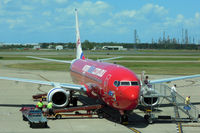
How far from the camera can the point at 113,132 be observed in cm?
2073

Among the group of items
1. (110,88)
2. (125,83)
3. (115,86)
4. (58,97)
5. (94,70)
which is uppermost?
(94,70)

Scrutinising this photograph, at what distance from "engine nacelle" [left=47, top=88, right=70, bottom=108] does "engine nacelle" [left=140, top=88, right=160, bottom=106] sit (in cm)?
619

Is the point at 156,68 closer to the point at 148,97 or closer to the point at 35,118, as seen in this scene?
the point at 148,97

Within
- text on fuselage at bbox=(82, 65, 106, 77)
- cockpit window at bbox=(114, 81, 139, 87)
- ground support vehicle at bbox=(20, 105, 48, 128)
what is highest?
text on fuselage at bbox=(82, 65, 106, 77)

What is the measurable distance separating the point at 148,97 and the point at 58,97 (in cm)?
744

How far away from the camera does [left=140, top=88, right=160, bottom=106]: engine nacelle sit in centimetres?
2517

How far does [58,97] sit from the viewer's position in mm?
27484

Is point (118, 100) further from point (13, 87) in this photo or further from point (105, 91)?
point (13, 87)

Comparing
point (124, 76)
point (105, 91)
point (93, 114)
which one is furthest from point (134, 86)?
point (93, 114)

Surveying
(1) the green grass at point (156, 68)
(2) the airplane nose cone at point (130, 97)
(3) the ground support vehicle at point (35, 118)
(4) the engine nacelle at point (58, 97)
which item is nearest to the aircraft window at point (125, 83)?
(2) the airplane nose cone at point (130, 97)

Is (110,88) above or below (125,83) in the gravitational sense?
below

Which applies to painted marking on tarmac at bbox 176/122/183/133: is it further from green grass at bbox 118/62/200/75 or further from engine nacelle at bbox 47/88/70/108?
green grass at bbox 118/62/200/75

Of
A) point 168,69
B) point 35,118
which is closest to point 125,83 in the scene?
point 35,118

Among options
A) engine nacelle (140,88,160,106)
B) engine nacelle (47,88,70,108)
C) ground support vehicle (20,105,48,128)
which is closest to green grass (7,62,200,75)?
engine nacelle (140,88,160,106)
